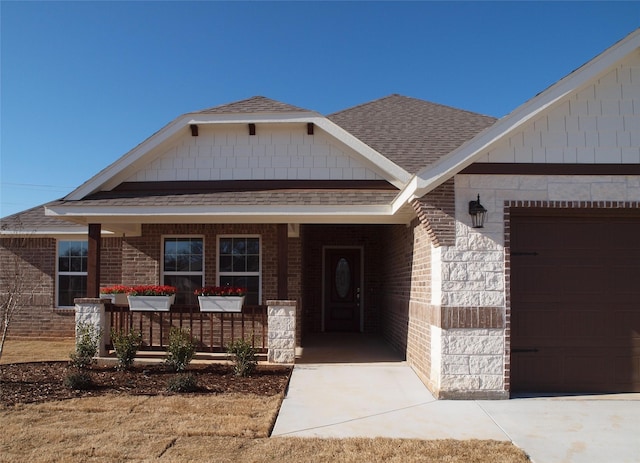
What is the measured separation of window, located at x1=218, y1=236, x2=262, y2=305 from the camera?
11.6 metres

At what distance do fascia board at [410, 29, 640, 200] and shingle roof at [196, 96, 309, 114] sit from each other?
4.29 m

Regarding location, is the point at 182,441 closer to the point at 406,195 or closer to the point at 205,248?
the point at 406,195

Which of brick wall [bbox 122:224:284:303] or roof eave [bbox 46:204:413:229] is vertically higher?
roof eave [bbox 46:204:413:229]

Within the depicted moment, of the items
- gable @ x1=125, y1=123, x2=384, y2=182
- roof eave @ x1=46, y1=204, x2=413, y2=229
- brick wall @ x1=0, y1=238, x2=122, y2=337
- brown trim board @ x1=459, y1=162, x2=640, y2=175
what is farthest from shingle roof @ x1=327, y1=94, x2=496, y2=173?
brick wall @ x1=0, y1=238, x2=122, y2=337

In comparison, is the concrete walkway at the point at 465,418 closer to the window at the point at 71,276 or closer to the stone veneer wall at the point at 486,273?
the stone veneer wall at the point at 486,273

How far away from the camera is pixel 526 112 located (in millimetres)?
6941

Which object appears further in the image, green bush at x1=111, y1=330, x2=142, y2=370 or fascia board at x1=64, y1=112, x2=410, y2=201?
fascia board at x1=64, y1=112, x2=410, y2=201

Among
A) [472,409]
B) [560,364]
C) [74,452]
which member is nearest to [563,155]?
[560,364]

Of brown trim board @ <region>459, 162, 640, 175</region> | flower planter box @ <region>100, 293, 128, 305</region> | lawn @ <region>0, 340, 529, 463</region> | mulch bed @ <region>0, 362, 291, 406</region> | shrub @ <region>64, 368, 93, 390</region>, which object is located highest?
brown trim board @ <region>459, 162, 640, 175</region>

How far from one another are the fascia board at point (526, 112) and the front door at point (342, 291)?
7.60 m

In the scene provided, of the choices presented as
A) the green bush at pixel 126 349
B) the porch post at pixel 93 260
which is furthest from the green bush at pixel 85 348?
the porch post at pixel 93 260

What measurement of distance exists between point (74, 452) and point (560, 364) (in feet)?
20.1

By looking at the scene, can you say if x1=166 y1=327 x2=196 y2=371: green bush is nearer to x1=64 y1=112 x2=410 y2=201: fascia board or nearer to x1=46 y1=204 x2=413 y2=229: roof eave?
x1=46 y1=204 x2=413 y2=229: roof eave

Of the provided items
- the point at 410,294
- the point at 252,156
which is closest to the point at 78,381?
the point at 252,156
